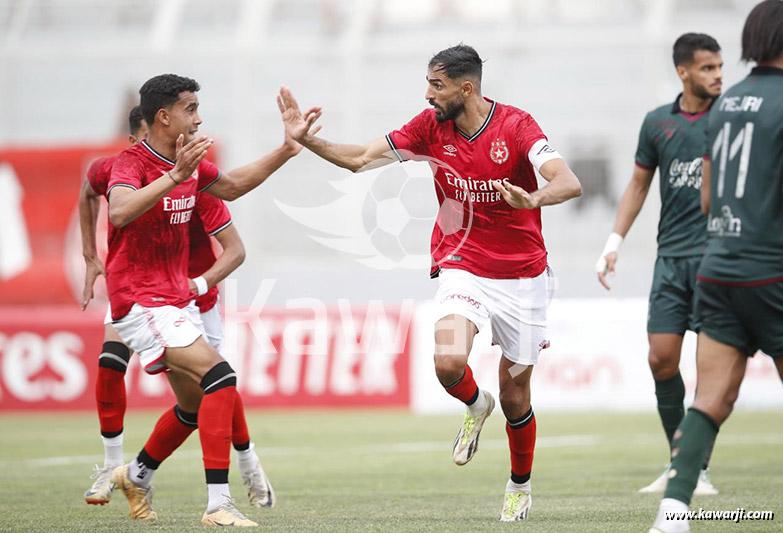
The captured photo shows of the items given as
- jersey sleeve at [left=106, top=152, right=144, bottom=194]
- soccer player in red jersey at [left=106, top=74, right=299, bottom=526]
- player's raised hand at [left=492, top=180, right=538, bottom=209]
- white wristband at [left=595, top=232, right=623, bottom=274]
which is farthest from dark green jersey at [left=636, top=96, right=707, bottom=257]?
jersey sleeve at [left=106, top=152, right=144, bottom=194]

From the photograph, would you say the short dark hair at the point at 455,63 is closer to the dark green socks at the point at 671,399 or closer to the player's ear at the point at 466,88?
the player's ear at the point at 466,88

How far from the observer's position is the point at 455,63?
7.47m

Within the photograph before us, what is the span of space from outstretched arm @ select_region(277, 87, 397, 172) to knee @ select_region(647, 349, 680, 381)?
2.27 meters

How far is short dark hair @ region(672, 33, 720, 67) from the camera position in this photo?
26.0ft

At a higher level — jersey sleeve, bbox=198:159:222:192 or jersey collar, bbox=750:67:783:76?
jersey collar, bbox=750:67:783:76

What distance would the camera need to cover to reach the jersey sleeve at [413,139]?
777 cm

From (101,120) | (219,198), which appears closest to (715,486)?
(219,198)

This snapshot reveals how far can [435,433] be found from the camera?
45.5 ft

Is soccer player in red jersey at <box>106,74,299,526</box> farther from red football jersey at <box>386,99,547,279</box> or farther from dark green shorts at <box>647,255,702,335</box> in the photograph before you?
dark green shorts at <box>647,255,702,335</box>

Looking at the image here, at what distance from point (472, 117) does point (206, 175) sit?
1.78 metres

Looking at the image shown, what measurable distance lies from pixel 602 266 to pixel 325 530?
2675 mm

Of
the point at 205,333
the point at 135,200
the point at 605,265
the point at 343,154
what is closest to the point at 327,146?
the point at 343,154

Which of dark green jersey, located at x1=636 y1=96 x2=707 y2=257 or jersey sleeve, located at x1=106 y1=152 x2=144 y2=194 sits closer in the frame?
jersey sleeve, located at x1=106 y1=152 x2=144 y2=194

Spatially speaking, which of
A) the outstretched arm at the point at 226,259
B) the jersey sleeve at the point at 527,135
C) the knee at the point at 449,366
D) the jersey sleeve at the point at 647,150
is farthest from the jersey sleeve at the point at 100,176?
the jersey sleeve at the point at 647,150
